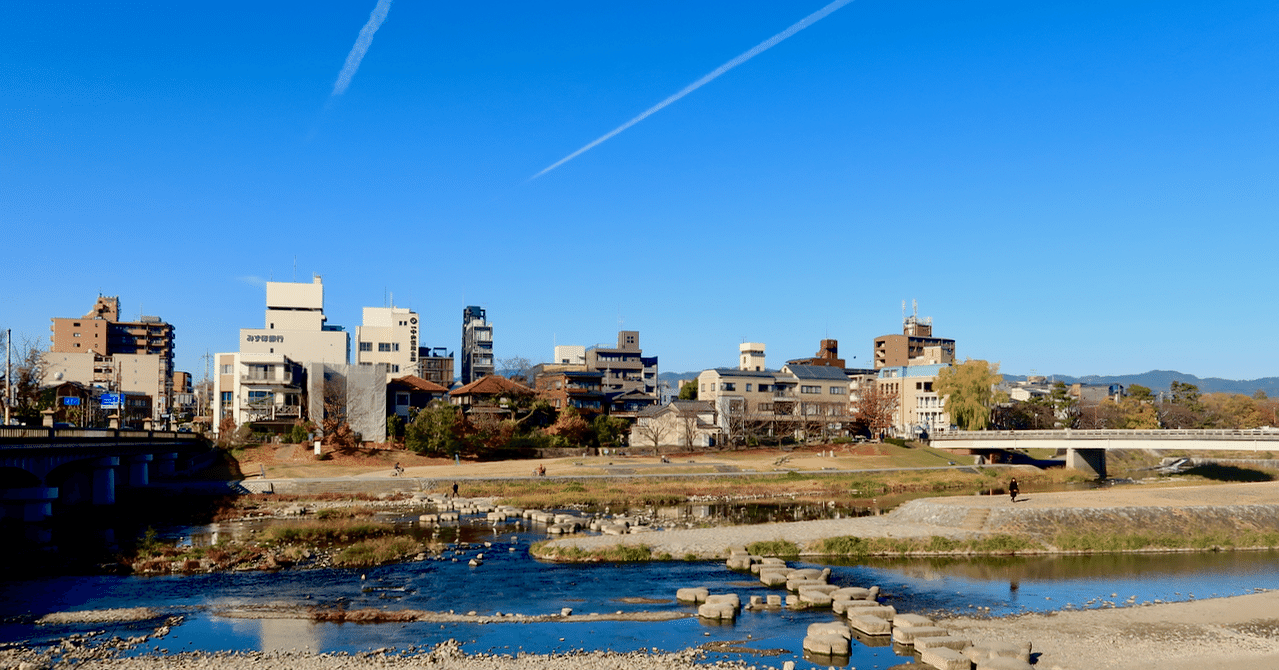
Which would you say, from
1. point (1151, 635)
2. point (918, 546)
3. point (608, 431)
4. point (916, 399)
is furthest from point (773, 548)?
point (916, 399)

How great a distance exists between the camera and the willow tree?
9675 cm

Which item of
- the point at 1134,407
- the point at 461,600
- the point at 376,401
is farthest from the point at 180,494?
the point at 1134,407

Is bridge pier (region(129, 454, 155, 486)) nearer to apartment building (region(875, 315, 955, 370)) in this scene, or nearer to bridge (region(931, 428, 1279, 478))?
bridge (region(931, 428, 1279, 478))

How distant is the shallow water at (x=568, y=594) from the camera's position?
2362 cm

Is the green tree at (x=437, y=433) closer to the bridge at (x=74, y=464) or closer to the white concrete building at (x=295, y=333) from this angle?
the bridge at (x=74, y=464)

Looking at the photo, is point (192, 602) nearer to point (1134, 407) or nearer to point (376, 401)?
point (376, 401)

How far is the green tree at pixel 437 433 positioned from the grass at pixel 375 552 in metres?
37.7

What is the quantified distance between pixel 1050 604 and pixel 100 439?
52239 mm

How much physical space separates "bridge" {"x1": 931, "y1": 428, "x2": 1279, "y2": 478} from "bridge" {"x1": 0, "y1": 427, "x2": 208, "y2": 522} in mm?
72084

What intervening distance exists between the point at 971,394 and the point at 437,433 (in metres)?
57.5

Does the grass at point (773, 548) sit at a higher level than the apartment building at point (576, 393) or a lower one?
lower

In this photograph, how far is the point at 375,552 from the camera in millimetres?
35594

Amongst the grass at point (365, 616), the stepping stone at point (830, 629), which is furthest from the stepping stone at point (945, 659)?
the grass at point (365, 616)

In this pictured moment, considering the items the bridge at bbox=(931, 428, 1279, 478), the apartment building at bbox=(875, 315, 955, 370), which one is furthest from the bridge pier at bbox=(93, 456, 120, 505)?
the apartment building at bbox=(875, 315, 955, 370)
